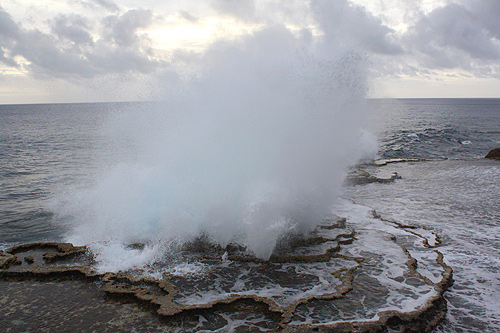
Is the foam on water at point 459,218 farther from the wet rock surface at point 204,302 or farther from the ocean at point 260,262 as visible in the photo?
the wet rock surface at point 204,302

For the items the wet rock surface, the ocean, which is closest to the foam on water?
the ocean

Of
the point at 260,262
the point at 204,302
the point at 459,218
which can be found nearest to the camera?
the point at 204,302

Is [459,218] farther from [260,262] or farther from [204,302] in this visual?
[204,302]

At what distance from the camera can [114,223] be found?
8523 millimetres

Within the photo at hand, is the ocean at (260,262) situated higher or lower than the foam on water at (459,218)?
higher

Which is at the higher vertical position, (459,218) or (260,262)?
(260,262)

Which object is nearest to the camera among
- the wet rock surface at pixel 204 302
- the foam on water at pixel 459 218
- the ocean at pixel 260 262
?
the wet rock surface at pixel 204 302

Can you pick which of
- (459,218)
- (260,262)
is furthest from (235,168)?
(459,218)

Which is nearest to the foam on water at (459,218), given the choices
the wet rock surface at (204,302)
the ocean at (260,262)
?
the ocean at (260,262)

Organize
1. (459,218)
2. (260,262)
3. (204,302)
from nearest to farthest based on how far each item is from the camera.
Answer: (204,302)
(260,262)
(459,218)

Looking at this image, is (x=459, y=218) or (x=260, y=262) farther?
(x=459, y=218)

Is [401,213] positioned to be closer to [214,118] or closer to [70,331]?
[214,118]

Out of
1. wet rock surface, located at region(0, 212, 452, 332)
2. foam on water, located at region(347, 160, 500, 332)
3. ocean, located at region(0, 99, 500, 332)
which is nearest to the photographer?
wet rock surface, located at region(0, 212, 452, 332)

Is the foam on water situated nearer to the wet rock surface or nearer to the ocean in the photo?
the ocean
